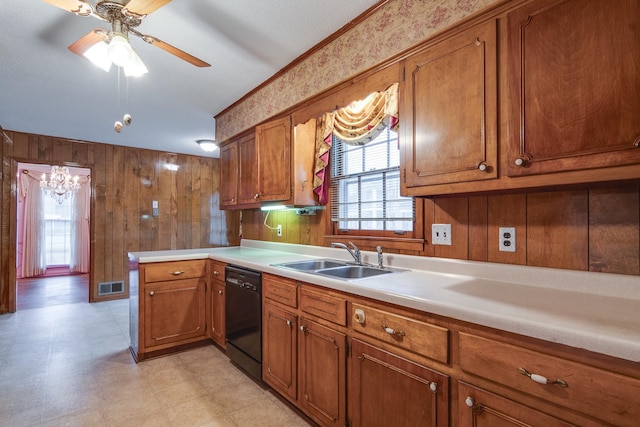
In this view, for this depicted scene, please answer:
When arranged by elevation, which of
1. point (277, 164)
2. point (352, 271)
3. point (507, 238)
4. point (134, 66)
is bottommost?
point (352, 271)

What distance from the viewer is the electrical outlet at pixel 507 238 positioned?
1.50 m

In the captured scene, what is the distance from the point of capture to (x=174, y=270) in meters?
2.88

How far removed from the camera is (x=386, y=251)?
2094 mm

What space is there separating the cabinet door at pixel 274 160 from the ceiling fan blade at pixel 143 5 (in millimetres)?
1216

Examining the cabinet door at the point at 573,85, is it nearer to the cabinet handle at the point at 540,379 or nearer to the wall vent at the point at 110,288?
the cabinet handle at the point at 540,379

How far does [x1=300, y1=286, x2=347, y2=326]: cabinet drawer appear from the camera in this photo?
160 cm

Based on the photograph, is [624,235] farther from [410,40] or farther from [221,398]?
[221,398]

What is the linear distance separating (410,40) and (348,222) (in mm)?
1295

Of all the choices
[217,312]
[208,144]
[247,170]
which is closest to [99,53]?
[247,170]

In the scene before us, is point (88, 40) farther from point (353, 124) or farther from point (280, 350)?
point (280, 350)

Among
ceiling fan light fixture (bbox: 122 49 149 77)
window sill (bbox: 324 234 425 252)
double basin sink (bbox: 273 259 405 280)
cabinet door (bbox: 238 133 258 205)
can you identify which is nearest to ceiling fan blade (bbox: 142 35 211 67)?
ceiling fan light fixture (bbox: 122 49 149 77)

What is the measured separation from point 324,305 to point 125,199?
187 inches

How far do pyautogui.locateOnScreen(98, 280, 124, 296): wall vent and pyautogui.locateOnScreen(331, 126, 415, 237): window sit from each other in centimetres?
433

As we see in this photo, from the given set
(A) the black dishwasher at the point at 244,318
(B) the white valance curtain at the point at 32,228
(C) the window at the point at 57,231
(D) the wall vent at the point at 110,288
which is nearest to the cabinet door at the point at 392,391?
(A) the black dishwasher at the point at 244,318
